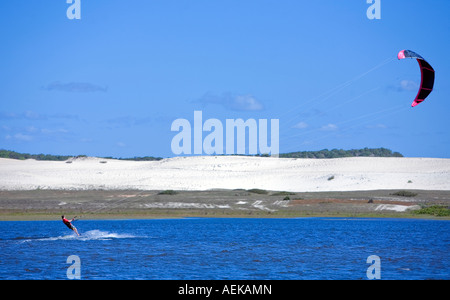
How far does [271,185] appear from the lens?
62.7 metres

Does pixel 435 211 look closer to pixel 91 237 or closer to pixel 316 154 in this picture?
pixel 91 237

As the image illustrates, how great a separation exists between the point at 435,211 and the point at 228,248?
1893 cm

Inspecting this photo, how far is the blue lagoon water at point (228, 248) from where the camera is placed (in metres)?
22.0

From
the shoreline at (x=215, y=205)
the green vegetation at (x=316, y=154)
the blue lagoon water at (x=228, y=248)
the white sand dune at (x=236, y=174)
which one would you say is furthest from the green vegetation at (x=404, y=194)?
the green vegetation at (x=316, y=154)

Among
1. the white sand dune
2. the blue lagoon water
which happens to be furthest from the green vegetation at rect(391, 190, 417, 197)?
the blue lagoon water

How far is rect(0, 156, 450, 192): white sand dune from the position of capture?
5775cm

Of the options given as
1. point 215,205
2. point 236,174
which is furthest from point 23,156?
point 215,205

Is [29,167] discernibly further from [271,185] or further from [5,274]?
[5,274]

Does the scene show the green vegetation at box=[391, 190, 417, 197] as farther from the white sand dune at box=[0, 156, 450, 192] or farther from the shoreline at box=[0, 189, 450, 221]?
the white sand dune at box=[0, 156, 450, 192]

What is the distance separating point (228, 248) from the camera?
28.4 meters
